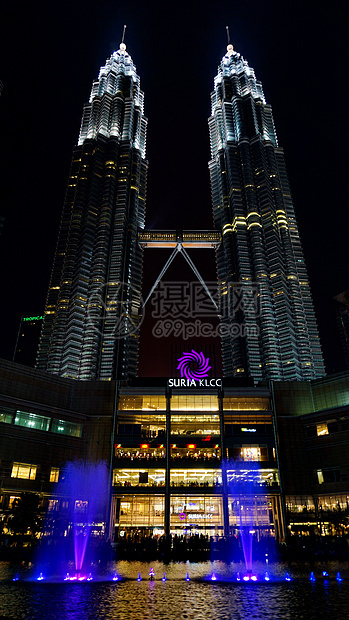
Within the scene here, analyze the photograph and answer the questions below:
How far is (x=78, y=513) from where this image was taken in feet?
235

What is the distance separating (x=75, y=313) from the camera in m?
155

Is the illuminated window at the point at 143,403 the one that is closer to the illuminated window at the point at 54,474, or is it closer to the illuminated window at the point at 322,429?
the illuminated window at the point at 54,474

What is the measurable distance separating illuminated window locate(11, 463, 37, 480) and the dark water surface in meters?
43.6

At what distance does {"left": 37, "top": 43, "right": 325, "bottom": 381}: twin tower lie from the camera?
503 ft

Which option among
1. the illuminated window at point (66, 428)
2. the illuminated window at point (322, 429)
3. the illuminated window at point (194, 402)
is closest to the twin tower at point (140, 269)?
the illuminated window at point (194, 402)

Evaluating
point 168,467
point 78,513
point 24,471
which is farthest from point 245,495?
point 24,471

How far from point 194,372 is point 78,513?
35.1 meters

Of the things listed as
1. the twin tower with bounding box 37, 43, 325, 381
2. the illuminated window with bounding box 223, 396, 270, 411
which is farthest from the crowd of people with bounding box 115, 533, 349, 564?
the twin tower with bounding box 37, 43, 325, 381

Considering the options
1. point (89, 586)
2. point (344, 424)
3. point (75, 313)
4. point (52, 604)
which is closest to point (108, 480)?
point (344, 424)

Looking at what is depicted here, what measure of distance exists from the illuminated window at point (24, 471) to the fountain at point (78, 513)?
564 centimetres

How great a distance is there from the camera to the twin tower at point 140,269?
503 ft

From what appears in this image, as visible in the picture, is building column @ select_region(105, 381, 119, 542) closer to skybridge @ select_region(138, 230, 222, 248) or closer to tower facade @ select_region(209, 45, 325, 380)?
tower facade @ select_region(209, 45, 325, 380)

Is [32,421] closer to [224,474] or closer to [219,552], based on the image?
[224,474]

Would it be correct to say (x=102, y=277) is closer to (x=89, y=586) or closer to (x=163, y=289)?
(x=163, y=289)
